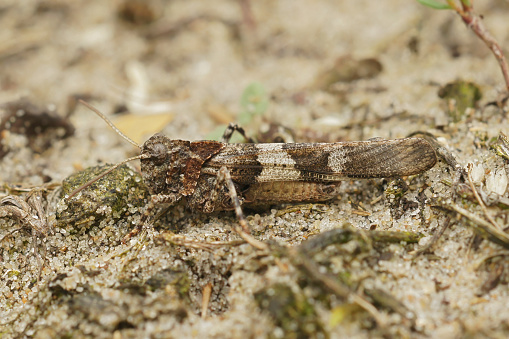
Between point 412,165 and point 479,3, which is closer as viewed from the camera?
point 412,165

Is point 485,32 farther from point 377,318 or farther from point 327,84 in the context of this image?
point 377,318

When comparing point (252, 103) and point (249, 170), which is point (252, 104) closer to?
point (252, 103)

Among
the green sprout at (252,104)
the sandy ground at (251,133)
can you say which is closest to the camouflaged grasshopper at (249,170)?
the sandy ground at (251,133)

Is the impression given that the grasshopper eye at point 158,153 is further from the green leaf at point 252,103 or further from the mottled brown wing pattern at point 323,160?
the green leaf at point 252,103

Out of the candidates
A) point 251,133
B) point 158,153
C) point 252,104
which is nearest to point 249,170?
point 158,153

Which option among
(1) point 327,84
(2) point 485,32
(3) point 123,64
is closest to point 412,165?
(2) point 485,32
